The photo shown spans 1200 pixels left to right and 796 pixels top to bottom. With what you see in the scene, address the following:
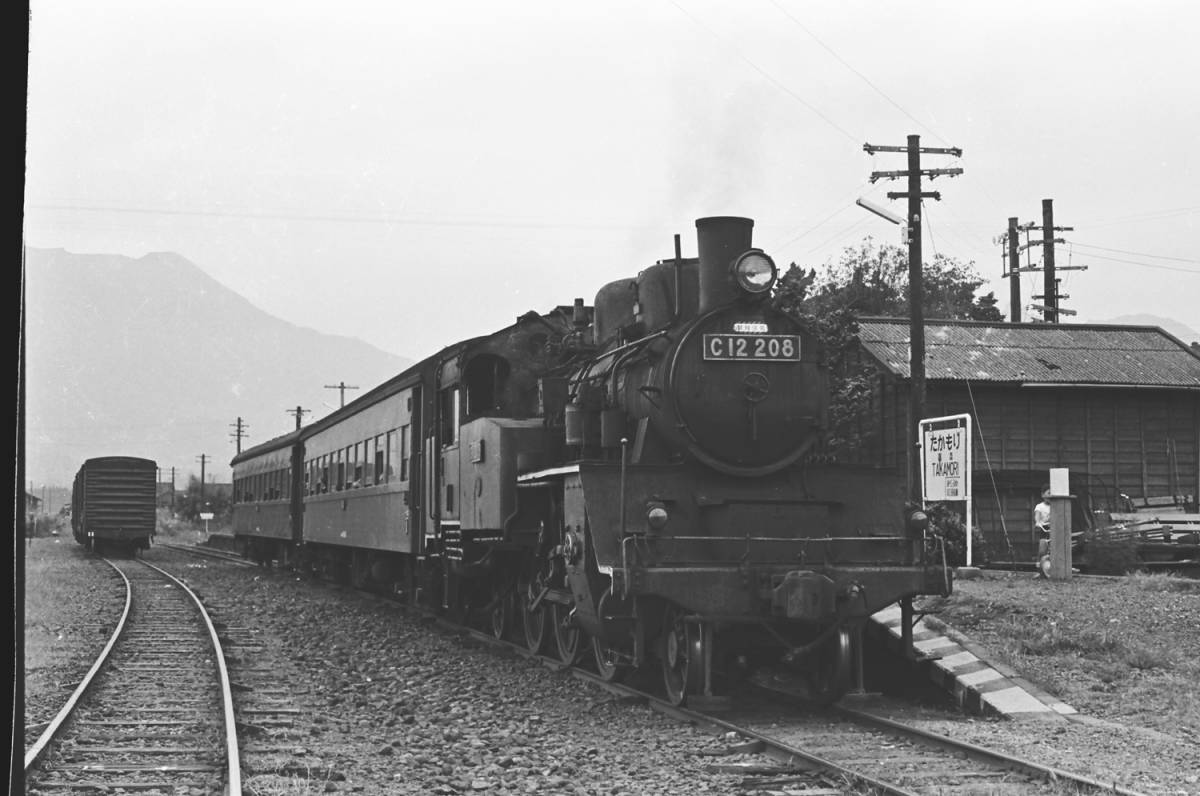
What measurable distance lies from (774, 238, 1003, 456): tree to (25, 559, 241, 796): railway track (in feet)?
52.2

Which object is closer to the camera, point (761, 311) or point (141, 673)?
point (761, 311)

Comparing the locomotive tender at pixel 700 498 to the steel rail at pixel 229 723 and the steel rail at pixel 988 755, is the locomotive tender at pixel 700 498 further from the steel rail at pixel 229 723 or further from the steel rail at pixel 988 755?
the steel rail at pixel 229 723

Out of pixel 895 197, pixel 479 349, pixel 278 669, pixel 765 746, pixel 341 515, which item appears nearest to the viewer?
pixel 765 746

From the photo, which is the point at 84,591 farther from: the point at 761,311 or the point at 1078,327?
the point at 1078,327

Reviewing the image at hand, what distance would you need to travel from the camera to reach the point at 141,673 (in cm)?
1090

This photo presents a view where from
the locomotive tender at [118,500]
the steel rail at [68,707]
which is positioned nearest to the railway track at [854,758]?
the steel rail at [68,707]

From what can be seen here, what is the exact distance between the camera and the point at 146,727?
26.6ft

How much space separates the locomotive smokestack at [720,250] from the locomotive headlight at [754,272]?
0.11 metres

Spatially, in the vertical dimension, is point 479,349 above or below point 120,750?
above

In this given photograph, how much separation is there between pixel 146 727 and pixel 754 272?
5127mm

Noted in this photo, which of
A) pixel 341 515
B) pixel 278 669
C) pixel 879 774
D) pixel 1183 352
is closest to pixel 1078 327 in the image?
pixel 1183 352

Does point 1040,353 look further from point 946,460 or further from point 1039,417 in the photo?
point 946,460

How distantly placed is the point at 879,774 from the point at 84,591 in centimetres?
1850

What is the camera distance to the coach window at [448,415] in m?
12.6
